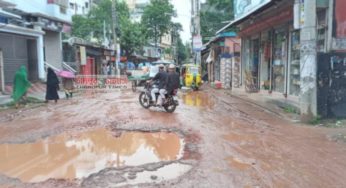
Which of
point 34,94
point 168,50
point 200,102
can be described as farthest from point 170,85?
point 168,50

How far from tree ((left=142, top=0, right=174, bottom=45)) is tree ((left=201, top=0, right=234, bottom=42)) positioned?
19673 mm

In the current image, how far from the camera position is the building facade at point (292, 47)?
10.9 m

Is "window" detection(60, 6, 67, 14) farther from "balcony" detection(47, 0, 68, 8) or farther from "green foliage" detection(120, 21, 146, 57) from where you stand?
"green foliage" detection(120, 21, 146, 57)

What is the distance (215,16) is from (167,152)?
36.1 metres

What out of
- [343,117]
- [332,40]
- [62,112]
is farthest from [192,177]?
[62,112]

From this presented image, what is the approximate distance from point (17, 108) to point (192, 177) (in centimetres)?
1168

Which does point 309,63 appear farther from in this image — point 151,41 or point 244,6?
point 151,41

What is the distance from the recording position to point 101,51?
4028cm

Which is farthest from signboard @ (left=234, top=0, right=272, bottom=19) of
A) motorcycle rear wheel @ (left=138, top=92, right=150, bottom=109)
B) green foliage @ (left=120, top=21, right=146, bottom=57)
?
green foliage @ (left=120, top=21, right=146, bottom=57)

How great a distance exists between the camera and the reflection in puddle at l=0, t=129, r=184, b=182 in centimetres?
620

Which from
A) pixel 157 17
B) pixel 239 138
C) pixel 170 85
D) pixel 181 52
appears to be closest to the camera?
pixel 239 138

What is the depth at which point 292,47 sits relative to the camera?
16.3m

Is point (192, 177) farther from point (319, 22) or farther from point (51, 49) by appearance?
point (51, 49)

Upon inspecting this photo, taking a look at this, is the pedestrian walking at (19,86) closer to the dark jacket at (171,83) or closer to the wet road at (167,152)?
the wet road at (167,152)
